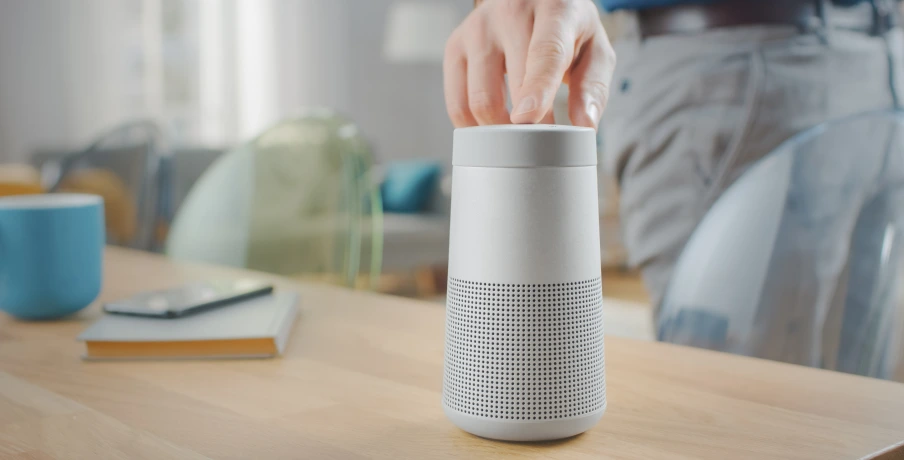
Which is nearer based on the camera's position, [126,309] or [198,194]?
[126,309]

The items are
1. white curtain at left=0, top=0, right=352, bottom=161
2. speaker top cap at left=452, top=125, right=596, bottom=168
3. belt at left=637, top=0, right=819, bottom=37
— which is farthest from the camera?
white curtain at left=0, top=0, right=352, bottom=161

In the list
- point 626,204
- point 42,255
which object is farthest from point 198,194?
point 626,204

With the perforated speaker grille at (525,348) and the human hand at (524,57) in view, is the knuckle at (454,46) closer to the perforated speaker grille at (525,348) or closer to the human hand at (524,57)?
the human hand at (524,57)

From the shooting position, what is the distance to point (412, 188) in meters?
4.49

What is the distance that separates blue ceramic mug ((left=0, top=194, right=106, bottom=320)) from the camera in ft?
2.32

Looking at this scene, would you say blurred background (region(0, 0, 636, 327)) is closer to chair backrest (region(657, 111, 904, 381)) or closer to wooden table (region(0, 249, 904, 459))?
chair backrest (region(657, 111, 904, 381))

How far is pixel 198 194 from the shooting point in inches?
47.6

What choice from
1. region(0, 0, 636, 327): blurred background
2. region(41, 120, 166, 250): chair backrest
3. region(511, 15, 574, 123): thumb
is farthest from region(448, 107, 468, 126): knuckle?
region(0, 0, 636, 327): blurred background

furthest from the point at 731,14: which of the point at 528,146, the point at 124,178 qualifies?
the point at 124,178

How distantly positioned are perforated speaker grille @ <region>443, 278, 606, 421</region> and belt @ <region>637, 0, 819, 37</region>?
0.87m

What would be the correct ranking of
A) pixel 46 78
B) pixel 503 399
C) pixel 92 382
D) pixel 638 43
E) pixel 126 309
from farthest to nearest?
pixel 46 78, pixel 638 43, pixel 126 309, pixel 92 382, pixel 503 399

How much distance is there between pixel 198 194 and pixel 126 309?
555mm

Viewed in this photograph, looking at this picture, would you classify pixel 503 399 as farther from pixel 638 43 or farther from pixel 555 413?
pixel 638 43

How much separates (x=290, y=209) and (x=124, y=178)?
69 centimetres
